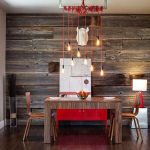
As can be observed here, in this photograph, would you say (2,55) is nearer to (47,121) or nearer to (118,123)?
(47,121)

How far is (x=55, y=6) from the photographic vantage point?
26.3 feet

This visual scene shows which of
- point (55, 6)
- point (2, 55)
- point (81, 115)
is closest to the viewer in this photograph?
point (55, 6)

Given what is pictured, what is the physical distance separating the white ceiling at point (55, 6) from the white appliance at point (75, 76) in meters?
1.27

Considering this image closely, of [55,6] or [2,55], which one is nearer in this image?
[55,6]

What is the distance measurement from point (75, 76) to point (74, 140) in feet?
7.57

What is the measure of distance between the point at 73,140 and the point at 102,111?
1718 mm

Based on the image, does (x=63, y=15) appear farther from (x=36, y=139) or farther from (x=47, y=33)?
(x=36, y=139)

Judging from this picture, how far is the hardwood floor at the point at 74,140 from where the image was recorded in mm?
6117

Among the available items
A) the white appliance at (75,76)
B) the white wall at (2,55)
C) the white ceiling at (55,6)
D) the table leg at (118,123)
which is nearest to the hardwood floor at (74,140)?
the table leg at (118,123)

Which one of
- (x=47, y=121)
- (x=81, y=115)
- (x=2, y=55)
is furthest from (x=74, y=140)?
(x=2, y=55)

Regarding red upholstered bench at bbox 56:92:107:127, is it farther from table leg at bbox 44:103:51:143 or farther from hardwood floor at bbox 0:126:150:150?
table leg at bbox 44:103:51:143

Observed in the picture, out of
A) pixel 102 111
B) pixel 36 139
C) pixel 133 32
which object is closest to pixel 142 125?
pixel 102 111

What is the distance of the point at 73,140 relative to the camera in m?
6.77

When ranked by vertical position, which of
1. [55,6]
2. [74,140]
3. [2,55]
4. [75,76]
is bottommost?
[74,140]
